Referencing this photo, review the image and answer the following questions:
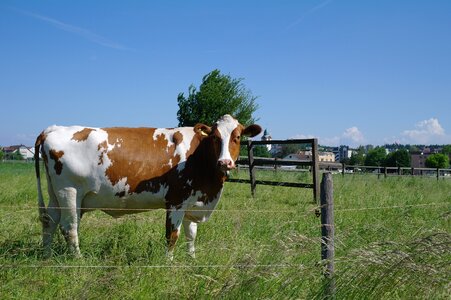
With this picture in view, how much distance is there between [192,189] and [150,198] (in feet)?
1.78

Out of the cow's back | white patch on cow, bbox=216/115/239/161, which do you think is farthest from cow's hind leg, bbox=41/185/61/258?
white patch on cow, bbox=216/115/239/161

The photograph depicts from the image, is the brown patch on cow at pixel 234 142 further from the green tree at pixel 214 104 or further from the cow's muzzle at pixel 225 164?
the green tree at pixel 214 104

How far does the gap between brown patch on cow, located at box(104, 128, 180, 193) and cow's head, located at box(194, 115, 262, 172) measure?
0.50 m

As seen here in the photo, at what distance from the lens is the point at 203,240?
6.07 meters

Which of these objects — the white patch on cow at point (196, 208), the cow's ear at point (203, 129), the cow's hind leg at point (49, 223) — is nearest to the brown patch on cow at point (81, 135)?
the cow's hind leg at point (49, 223)

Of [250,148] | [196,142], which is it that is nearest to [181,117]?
[250,148]

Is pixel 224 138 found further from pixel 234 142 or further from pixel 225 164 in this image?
pixel 225 164

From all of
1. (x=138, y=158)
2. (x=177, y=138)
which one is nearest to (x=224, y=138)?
(x=177, y=138)

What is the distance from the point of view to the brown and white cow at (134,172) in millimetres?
5547

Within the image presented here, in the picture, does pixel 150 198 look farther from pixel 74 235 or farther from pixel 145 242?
pixel 74 235

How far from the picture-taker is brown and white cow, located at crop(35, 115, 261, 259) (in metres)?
5.55

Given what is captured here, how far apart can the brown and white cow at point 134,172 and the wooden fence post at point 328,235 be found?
1.79m

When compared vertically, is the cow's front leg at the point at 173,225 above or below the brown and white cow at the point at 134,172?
below

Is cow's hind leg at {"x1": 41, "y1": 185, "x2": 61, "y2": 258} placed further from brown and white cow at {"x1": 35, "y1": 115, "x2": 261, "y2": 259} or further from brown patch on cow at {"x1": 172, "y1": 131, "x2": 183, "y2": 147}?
brown patch on cow at {"x1": 172, "y1": 131, "x2": 183, "y2": 147}
